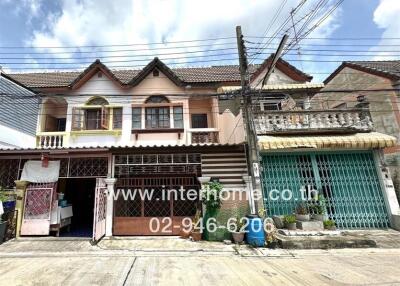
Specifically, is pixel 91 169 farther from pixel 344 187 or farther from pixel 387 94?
pixel 387 94

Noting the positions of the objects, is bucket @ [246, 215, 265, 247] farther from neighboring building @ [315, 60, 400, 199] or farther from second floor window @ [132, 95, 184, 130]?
neighboring building @ [315, 60, 400, 199]

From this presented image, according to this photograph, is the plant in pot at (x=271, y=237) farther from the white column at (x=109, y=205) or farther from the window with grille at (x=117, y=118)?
the window with grille at (x=117, y=118)

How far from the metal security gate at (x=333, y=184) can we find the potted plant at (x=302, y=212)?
20cm

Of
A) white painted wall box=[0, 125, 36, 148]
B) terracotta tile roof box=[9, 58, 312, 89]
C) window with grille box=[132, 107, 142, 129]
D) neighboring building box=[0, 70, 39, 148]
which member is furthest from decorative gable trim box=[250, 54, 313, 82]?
white painted wall box=[0, 125, 36, 148]

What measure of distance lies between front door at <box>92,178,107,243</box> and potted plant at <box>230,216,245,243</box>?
14.2ft

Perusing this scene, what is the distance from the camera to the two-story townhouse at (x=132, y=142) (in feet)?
25.9

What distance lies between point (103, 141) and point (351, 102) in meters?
13.2

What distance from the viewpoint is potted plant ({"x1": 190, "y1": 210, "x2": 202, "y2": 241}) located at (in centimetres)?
738

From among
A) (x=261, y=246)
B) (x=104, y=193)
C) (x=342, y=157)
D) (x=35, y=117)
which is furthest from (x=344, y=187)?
(x=35, y=117)

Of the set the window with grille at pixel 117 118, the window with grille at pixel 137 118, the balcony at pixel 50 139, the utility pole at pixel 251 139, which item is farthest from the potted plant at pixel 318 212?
the balcony at pixel 50 139

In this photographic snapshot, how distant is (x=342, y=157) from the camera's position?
838 centimetres

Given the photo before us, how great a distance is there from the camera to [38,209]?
7730mm

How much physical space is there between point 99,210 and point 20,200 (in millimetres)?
2975

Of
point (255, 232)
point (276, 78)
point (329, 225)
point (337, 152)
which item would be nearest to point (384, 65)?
point (276, 78)
